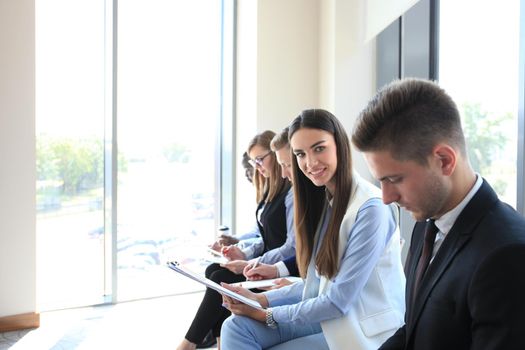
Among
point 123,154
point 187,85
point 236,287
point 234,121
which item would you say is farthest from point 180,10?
point 236,287

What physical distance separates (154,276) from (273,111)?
1840 millimetres

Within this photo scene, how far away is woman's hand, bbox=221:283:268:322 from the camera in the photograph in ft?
5.73

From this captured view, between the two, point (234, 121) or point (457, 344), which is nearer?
point (457, 344)

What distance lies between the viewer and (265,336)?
1.72 meters

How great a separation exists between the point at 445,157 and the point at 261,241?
75.9 inches

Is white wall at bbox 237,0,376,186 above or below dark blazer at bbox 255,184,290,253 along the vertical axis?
above

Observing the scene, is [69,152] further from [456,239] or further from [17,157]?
[456,239]

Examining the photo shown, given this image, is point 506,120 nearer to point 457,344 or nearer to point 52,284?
point 457,344

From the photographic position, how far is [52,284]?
12.0ft

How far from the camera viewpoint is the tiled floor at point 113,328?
116 inches

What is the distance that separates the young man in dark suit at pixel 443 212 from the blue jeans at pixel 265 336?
72 centimetres

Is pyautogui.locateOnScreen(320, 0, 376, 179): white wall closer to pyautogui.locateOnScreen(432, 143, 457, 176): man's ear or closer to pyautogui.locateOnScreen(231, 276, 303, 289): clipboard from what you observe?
pyautogui.locateOnScreen(231, 276, 303, 289): clipboard

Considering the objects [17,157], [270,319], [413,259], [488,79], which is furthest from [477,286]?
[17,157]

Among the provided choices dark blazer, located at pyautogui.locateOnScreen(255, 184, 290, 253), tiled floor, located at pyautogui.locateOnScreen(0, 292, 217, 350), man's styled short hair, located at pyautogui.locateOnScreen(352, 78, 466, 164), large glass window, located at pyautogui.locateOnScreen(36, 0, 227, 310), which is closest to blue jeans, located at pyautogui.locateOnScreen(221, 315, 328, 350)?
dark blazer, located at pyautogui.locateOnScreen(255, 184, 290, 253)
